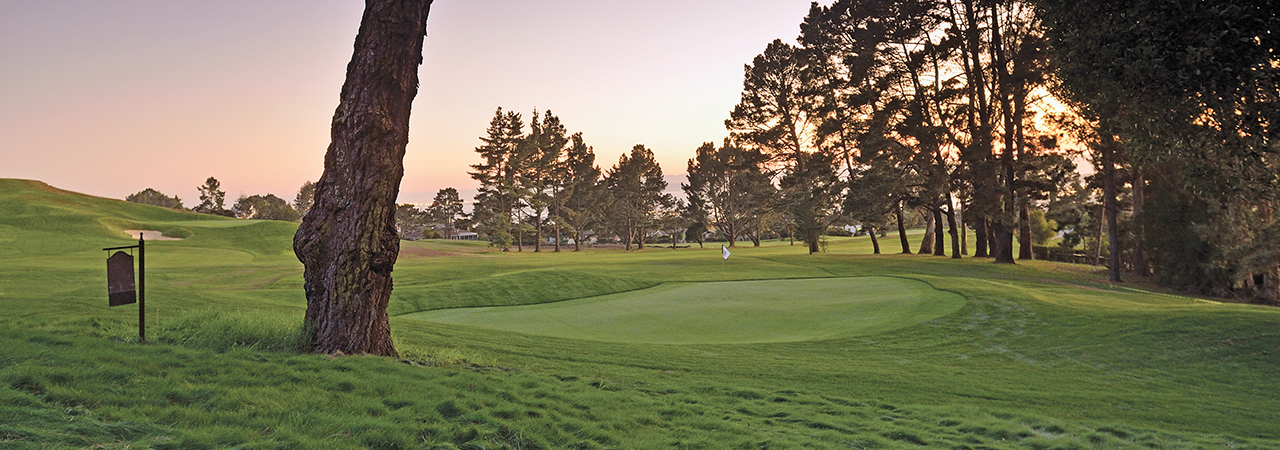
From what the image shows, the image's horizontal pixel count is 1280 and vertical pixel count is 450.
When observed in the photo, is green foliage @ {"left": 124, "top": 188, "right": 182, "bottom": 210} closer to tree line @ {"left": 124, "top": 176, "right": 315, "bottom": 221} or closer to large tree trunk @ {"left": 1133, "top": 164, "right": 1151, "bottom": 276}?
tree line @ {"left": 124, "top": 176, "right": 315, "bottom": 221}

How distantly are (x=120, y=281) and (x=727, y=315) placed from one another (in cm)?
1242

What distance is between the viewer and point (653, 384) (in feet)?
25.3

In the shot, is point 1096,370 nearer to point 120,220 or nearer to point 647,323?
point 647,323

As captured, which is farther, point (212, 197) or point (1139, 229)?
point (212, 197)

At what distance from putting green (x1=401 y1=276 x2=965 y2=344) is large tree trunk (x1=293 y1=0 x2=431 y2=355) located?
5914 mm

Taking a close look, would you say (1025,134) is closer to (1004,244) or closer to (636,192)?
(1004,244)

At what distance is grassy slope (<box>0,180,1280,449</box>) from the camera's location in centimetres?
431

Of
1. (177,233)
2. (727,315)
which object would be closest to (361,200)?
(727,315)

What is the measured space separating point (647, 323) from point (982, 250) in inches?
1203

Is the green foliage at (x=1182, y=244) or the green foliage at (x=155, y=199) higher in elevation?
the green foliage at (x=155, y=199)

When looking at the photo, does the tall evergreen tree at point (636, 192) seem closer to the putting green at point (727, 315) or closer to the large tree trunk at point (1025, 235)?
the large tree trunk at point (1025, 235)

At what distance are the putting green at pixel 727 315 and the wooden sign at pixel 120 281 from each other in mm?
7536

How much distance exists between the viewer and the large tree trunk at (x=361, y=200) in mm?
7105

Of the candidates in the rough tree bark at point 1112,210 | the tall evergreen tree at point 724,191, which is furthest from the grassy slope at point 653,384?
the tall evergreen tree at point 724,191
